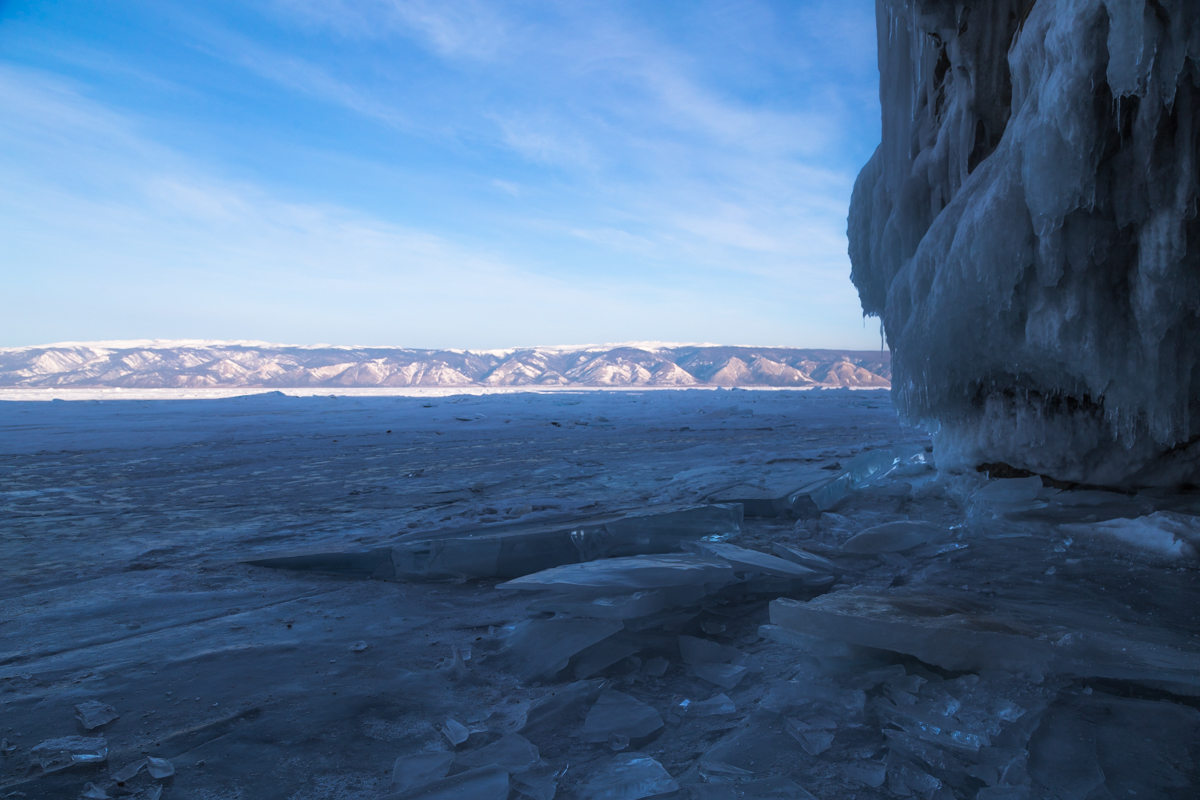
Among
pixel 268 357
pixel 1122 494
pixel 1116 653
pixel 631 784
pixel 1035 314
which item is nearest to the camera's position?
pixel 631 784

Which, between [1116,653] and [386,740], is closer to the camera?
[386,740]

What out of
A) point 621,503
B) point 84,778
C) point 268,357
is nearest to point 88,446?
point 621,503

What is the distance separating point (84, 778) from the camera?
3.34 ft

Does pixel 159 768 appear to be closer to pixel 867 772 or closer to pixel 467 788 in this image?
pixel 467 788

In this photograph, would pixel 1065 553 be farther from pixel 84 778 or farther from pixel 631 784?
pixel 84 778

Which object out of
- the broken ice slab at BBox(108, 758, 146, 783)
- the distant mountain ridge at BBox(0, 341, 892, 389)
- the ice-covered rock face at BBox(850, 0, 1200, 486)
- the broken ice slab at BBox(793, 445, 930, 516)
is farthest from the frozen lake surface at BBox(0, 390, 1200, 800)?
the distant mountain ridge at BBox(0, 341, 892, 389)

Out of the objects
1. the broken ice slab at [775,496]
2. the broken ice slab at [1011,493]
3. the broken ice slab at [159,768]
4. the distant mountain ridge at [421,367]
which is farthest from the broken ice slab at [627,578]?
the distant mountain ridge at [421,367]

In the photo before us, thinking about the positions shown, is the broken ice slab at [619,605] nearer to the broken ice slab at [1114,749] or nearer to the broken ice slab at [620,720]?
the broken ice slab at [620,720]

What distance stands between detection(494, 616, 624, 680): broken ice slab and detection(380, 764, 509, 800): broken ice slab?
0.42m

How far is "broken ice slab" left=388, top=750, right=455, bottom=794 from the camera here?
102 cm

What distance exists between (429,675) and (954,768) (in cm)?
119

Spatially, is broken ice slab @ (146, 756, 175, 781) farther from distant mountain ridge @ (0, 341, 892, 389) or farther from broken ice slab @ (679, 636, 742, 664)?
distant mountain ridge @ (0, 341, 892, 389)

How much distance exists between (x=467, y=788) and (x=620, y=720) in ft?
1.23

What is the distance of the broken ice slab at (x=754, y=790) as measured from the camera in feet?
3.17
